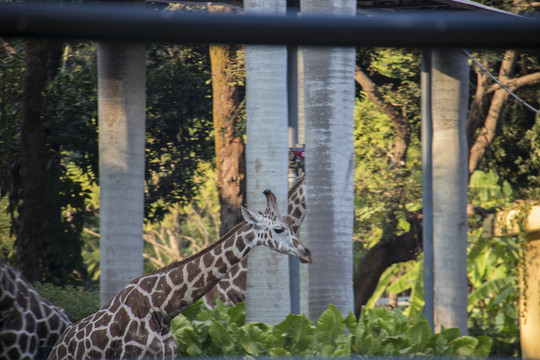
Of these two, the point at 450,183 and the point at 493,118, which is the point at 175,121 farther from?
the point at 493,118

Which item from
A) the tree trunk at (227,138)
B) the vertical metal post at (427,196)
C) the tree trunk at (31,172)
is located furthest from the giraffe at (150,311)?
the tree trunk at (31,172)

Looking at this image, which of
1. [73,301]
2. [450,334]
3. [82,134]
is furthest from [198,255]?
[82,134]

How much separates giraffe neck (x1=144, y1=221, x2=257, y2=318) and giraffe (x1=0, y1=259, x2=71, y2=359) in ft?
2.43

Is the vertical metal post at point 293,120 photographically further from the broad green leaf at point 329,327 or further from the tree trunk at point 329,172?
the broad green leaf at point 329,327

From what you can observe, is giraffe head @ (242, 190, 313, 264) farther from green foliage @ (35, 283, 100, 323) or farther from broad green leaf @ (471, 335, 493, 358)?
green foliage @ (35, 283, 100, 323)

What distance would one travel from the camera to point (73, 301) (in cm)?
1078

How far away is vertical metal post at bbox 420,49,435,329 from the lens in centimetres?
910

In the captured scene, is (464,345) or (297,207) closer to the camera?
(464,345)

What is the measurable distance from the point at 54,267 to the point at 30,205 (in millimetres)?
1490

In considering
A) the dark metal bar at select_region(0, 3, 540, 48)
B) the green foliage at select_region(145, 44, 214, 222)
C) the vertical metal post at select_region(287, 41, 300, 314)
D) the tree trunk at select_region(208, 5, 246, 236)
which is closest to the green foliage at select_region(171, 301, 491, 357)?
the vertical metal post at select_region(287, 41, 300, 314)

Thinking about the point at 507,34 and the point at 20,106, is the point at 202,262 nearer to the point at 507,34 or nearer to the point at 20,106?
the point at 507,34

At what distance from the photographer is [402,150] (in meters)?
15.0

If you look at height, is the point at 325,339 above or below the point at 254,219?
below

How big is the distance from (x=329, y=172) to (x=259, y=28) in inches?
263
